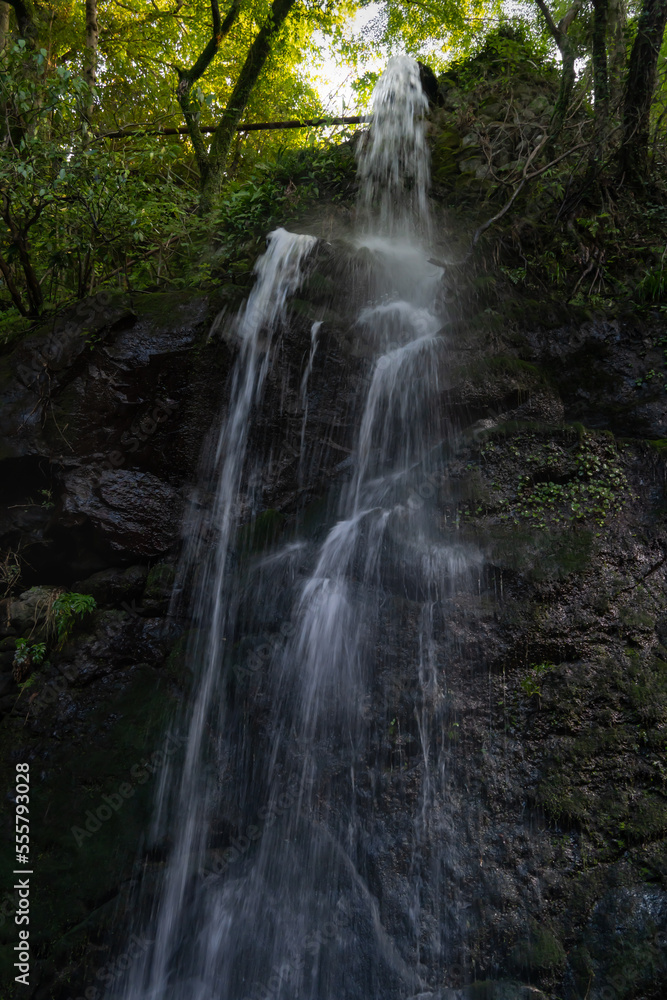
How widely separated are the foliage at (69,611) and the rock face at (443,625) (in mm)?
89

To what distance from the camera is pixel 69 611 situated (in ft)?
17.8

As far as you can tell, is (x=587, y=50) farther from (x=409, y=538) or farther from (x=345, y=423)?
(x=409, y=538)

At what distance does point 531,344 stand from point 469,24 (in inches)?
320

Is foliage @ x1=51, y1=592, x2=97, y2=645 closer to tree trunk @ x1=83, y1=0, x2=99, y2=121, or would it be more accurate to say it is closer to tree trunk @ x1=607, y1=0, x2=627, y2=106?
tree trunk @ x1=83, y1=0, x2=99, y2=121

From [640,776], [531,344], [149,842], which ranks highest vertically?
[531,344]

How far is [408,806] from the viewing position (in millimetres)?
3840

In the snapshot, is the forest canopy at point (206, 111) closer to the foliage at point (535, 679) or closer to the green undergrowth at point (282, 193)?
the green undergrowth at point (282, 193)

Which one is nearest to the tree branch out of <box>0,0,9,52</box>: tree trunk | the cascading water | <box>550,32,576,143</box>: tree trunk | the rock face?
<box>0,0,9,52</box>: tree trunk

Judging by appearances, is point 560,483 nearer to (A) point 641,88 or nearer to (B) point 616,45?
(A) point 641,88

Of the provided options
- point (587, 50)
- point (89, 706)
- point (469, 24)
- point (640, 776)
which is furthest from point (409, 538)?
point (469, 24)

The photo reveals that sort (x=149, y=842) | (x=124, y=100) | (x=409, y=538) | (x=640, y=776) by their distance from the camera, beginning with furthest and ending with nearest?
(x=124, y=100) < (x=409, y=538) < (x=149, y=842) < (x=640, y=776)

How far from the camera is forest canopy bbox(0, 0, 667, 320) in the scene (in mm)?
6098

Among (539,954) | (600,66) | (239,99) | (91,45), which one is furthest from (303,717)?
(91,45)

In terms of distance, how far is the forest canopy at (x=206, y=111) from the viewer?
6098mm
